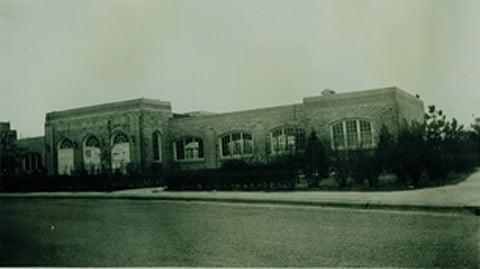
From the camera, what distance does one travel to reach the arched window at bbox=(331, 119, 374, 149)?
65.6 ft

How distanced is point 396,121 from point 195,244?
14255 millimetres

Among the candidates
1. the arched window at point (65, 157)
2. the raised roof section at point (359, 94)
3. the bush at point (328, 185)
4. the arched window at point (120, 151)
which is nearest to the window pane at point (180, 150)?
the arched window at point (120, 151)

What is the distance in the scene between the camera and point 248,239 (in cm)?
716

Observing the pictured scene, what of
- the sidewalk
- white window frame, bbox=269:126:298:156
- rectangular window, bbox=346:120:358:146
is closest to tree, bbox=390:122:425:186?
the sidewalk

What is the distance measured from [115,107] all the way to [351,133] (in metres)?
11.8

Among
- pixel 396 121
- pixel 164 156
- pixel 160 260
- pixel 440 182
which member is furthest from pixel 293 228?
pixel 164 156

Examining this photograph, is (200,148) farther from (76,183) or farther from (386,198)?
(386,198)

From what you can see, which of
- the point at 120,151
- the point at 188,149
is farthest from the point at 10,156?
the point at 188,149

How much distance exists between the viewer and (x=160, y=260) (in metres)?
6.12

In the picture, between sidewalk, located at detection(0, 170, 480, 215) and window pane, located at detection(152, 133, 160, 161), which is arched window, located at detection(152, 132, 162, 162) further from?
sidewalk, located at detection(0, 170, 480, 215)

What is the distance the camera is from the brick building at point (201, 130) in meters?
20.2

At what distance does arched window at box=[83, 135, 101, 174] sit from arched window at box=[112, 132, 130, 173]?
1318mm

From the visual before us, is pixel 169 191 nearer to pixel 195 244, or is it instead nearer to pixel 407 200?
pixel 407 200

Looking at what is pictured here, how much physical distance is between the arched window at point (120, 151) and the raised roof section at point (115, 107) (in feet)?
4.44
